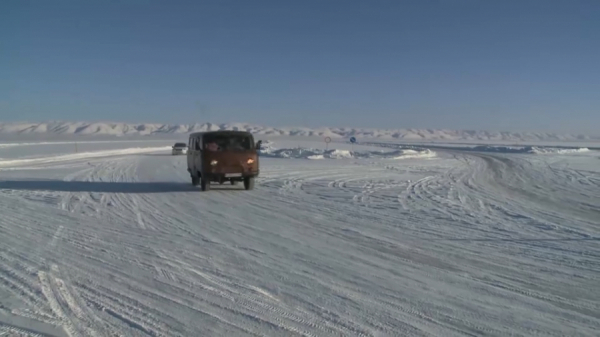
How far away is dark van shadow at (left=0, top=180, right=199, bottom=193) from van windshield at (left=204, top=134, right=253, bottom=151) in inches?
72.0

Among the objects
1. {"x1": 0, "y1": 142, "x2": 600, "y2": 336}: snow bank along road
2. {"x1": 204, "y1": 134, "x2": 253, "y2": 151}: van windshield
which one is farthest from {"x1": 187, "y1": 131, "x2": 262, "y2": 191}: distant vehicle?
{"x1": 0, "y1": 142, "x2": 600, "y2": 336}: snow bank along road

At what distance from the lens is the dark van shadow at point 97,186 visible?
643 inches

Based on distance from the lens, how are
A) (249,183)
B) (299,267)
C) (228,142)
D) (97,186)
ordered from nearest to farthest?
1. (299,267)
2. (228,142)
3. (249,183)
4. (97,186)

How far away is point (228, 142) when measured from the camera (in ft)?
53.5

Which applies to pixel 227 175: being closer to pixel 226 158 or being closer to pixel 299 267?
pixel 226 158

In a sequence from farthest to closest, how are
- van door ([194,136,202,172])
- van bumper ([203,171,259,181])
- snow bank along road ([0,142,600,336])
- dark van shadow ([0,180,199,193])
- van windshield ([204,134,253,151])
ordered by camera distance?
dark van shadow ([0,180,199,193]) → van door ([194,136,202,172]) → van windshield ([204,134,253,151]) → van bumper ([203,171,259,181]) → snow bank along road ([0,142,600,336])

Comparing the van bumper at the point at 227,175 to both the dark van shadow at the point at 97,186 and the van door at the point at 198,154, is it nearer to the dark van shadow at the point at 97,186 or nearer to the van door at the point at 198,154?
the van door at the point at 198,154

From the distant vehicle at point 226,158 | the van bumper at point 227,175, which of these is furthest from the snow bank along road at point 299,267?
the distant vehicle at point 226,158

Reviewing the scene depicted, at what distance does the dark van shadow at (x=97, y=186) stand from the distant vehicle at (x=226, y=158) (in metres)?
1.36

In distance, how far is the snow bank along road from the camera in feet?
16.5

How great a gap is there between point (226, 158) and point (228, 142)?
29.7 inches

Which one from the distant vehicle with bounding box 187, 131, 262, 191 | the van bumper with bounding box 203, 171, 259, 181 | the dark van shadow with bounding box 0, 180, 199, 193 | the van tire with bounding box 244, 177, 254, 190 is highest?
the distant vehicle with bounding box 187, 131, 262, 191

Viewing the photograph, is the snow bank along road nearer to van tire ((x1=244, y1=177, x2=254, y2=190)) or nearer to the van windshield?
van tire ((x1=244, y1=177, x2=254, y2=190))

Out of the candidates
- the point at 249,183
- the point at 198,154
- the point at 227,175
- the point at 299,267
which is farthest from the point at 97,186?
the point at 299,267
